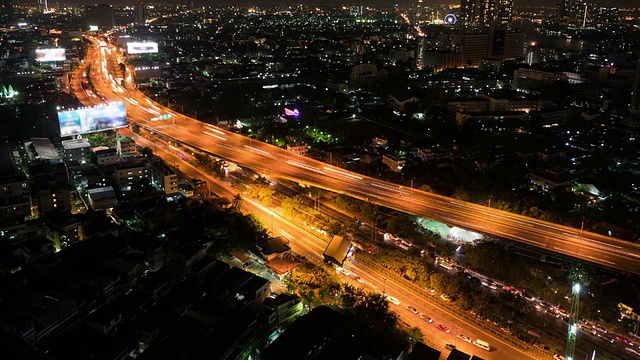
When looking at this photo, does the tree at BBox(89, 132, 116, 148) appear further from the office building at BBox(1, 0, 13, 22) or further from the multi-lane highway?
the office building at BBox(1, 0, 13, 22)

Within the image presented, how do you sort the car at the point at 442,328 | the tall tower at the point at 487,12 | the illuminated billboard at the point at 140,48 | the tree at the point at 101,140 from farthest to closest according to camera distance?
the tall tower at the point at 487,12
the illuminated billboard at the point at 140,48
the tree at the point at 101,140
the car at the point at 442,328

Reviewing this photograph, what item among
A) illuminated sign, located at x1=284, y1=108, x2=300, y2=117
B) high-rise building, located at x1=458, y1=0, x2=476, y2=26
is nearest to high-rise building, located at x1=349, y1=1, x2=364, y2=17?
high-rise building, located at x1=458, y1=0, x2=476, y2=26

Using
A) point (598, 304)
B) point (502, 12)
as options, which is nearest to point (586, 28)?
point (502, 12)

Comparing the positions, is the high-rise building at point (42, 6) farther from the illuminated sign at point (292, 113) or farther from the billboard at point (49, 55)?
the illuminated sign at point (292, 113)

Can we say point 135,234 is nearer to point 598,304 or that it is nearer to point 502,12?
point 598,304

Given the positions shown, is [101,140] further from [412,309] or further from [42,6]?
[42,6]

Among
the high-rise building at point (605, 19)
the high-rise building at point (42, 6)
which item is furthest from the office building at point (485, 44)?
the high-rise building at point (42, 6)
